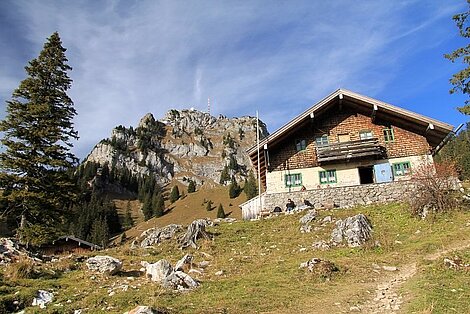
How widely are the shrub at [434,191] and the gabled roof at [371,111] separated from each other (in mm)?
9666

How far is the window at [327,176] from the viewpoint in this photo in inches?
1254

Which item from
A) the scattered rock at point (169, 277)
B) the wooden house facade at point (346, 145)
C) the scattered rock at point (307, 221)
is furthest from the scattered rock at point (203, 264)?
the wooden house facade at point (346, 145)

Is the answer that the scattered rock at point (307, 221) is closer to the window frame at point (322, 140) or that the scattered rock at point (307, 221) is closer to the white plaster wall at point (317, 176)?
the white plaster wall at point (317, 176)

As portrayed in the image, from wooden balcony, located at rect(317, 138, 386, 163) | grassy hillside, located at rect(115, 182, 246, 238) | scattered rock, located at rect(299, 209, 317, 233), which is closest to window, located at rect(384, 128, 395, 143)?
wooden balcony, located at rect(317, 138, 386, 163)

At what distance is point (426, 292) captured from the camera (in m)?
10.1

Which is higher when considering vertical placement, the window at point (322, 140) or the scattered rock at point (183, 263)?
the window at point (322, 140)

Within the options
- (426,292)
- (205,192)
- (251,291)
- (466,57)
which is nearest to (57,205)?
(251,291)

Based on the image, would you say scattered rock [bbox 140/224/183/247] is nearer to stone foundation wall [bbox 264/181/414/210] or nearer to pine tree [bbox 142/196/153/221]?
stone foundation wall [bbox 264/181/414/210]

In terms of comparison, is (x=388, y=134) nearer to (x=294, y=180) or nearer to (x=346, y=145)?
(x=346, y=145)

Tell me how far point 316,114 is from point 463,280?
75.2 feet

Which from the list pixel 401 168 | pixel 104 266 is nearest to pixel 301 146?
pixel 401 168

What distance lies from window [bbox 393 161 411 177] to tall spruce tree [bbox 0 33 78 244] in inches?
1060

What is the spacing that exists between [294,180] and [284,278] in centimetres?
1939

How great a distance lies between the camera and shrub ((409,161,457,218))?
798 inches
